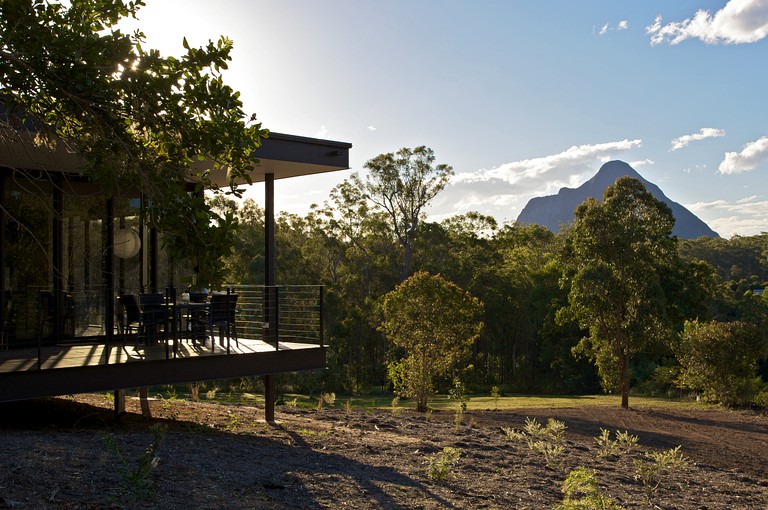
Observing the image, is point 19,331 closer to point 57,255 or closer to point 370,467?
point 57,255

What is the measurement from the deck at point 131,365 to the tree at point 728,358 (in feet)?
38.5

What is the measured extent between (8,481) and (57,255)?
6.96 m

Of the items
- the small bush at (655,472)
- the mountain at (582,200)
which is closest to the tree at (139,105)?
the small bush at (655,472)

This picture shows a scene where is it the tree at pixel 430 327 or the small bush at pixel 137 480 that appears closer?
the small bush at pixel 137 480

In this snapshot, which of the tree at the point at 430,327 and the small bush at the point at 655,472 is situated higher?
the tree at the point at 430,327

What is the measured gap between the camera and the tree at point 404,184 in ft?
116

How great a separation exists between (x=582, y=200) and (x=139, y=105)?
14536cm

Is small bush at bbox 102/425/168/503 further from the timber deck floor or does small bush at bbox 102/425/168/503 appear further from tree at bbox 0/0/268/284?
the timber deck floor

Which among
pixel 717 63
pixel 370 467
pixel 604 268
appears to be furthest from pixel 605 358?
pixel 370 467

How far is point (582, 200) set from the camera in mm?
143500

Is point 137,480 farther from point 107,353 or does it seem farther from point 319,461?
point 107,353

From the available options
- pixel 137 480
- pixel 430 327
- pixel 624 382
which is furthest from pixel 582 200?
pixel 137 480

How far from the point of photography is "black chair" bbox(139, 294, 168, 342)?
927 centimetres

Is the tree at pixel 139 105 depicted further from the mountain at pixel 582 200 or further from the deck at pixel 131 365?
the mountain at pixel 582 200
